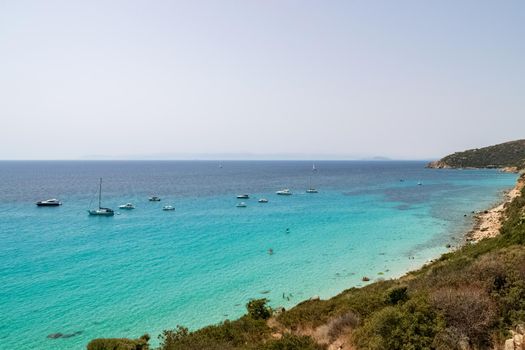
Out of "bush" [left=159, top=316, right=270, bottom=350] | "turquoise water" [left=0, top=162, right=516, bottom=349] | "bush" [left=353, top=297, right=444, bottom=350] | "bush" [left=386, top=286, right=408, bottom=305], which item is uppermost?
"bush" [left=353, top=297, right=444, bottom=350]

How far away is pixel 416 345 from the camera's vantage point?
11531mm

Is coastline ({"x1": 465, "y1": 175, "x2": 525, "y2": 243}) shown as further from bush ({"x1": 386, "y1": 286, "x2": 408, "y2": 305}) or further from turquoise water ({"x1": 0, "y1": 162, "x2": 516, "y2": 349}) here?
bush ({"x1": 386, "y1": 286, "x2": 408, "y2": 305})

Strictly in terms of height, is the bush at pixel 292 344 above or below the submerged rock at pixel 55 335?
above

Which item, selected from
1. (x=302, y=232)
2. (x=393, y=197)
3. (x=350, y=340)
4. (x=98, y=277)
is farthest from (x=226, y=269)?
(x=393, y=197)

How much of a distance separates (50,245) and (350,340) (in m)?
42.4

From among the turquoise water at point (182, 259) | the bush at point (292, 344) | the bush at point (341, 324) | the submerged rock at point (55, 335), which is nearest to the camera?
the bush at point (292, 344)

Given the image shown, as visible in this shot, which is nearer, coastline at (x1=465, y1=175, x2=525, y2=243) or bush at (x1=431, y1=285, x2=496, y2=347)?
bush at (x1=431, y1=285, x2=496, y2=347)

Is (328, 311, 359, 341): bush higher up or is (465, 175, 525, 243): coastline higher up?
(328, 311, 359, 341): bush

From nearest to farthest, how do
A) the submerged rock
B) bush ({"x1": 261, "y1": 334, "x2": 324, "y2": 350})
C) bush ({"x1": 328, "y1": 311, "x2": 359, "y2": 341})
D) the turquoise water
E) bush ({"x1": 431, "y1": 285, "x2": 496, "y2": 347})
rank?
bush ({"x1": 431, "y1": 285, "x2": 496, "y2": 347}), bush ({"x1": 261, "y1": 334, "x2": 324, "y2": 350}), bush ({"x1": 328, "y1": 311, "x2": 359, "y2": 341}), the submerged rock, the turquoise water

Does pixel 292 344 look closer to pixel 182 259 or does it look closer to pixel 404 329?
pixel 404 329

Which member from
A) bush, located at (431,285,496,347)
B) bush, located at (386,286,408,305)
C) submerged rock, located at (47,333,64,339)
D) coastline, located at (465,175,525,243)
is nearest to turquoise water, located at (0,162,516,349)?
submerged rock, located at (47,333,64,339)

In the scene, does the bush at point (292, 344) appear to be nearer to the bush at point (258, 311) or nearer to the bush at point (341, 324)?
the bush at point (341, 324)

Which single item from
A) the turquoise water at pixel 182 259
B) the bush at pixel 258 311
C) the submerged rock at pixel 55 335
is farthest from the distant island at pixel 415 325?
the turquoise water at pixel 182 259

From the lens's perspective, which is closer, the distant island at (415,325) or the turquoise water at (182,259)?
the distant island at (415,325)
